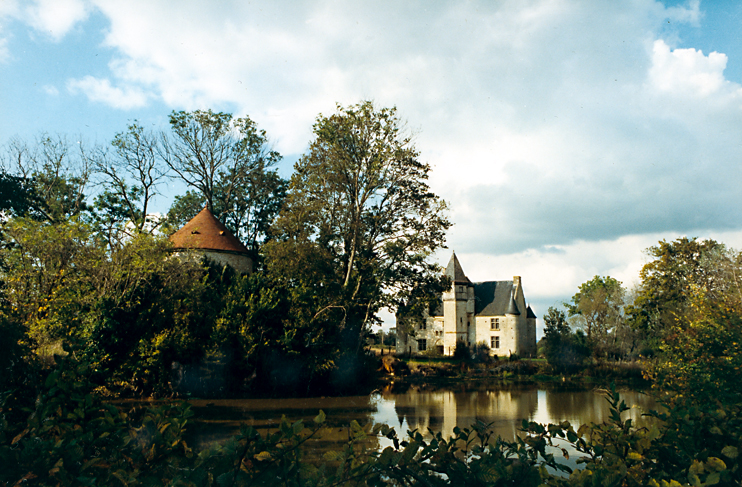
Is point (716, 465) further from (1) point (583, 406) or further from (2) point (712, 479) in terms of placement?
(1) point (583, 406)

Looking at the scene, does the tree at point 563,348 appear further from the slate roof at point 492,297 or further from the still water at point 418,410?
the slate roof at point 492,297

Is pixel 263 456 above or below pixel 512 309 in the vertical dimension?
below

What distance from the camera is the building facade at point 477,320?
50.6m

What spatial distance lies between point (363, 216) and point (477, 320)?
31.1 metres

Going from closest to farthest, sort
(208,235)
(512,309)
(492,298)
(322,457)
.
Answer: (322,457) < (208,235) < (512,309) < (492,298)

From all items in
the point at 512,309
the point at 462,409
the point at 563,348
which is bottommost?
the point at 462,409

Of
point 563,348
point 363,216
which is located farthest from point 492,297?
point 363,216

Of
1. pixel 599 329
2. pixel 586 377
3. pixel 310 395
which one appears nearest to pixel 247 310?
pixel 310 395

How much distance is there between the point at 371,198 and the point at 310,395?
10.2 metres

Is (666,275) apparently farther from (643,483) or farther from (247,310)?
(643,483)

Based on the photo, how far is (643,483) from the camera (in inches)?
106

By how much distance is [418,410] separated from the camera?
19906 millimetres

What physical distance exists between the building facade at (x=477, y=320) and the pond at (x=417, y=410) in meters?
22.4

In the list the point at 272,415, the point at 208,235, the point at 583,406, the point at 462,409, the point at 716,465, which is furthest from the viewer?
the point at 208,235
